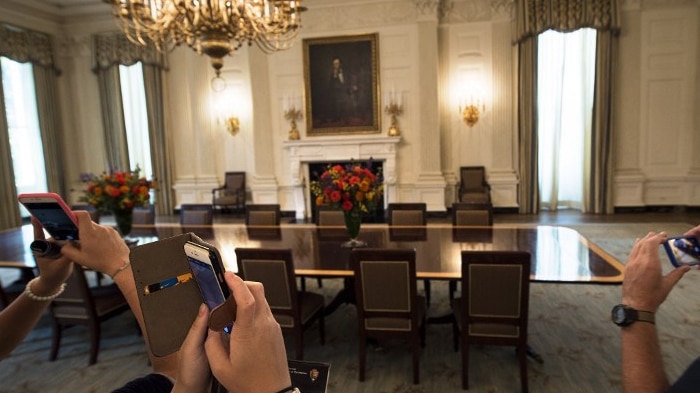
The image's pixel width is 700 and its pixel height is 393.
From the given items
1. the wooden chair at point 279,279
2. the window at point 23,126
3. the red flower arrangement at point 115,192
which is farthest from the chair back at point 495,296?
the window at point 23,126

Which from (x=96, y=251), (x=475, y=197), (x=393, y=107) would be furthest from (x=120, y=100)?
(x=96, y=251)

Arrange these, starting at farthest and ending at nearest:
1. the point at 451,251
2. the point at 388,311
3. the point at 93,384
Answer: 1. the point at 451,251
2. the point at 93,384
3. the point at 388,311

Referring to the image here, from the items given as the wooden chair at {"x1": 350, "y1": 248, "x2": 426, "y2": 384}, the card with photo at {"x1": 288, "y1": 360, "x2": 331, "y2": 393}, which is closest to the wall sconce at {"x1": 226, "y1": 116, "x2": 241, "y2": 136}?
the wooden chair at {"x1": 350, "y1": 248, "x2": 426, "y2": 384}

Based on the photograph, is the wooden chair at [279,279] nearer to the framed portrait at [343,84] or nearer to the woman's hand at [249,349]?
the woman's hand at [249,349]

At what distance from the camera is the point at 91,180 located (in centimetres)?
349

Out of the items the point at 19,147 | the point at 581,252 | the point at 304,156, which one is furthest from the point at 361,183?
the point at 19,147

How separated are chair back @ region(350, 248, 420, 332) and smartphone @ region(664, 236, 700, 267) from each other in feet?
4.54

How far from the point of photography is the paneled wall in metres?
6.71

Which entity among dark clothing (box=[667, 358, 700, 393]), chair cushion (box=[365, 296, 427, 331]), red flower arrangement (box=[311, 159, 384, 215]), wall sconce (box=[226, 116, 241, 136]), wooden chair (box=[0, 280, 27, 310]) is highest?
wall sconce (box=[226, 116, 241, 136])

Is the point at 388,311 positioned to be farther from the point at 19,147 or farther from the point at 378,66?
the point at 19,147

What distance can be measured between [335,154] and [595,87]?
4.22m

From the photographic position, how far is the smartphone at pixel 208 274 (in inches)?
22.1

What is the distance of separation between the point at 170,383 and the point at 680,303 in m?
4.00

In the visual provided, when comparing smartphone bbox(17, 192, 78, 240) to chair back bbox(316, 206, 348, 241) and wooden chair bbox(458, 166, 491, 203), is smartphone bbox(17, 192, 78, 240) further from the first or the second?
wooden chair bbox(458, 166, 491, 203)
